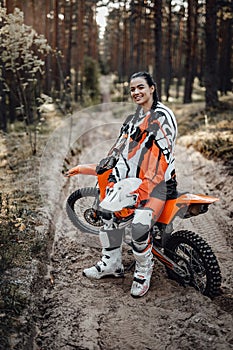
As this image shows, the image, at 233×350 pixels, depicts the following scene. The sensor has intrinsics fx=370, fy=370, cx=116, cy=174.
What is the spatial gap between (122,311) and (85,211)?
74.1 inches

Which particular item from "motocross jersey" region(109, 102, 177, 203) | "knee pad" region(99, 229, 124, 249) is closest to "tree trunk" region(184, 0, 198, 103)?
"motocross jersey" region(109, 102, 177, 203)

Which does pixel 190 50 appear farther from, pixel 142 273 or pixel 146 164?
pixel 142 273

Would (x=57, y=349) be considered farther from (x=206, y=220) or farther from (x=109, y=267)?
(x=206, y=220)

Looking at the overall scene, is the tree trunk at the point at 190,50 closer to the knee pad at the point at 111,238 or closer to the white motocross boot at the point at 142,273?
the knee pad at the point at 111,238

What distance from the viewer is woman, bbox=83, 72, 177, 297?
12.6ft

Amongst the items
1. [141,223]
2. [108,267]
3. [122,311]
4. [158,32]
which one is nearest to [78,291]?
[108,267]

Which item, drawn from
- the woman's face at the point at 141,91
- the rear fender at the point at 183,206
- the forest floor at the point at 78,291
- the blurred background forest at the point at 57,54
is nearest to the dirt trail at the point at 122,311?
the forest floor at the point at 78,291

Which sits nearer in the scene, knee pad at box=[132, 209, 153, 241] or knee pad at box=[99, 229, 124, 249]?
knee pad at box=[132, 209, 153, 241]

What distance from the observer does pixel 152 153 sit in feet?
12.6

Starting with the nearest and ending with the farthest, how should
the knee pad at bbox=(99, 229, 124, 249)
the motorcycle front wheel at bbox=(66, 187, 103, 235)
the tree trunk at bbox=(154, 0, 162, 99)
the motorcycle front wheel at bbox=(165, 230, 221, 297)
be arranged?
1. the motorcycle front wheel at bbox=(165, 230, 221, 297)
2. the knee pad at bbox=(99, 229, 124, 249)
3. the motorcycle front wheel at bbox=(66, 187, 103, 235)
4. the tree trunk at bbox=(154, 0, 162, 99)

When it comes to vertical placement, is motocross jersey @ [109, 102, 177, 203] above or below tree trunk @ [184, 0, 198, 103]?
below

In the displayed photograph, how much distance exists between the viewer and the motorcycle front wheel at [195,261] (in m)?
3.66

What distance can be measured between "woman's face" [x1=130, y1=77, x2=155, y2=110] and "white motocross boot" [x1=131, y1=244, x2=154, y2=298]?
1.54 meters

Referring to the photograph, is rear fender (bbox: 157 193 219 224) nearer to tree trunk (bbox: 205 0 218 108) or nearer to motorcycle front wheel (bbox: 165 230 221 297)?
motorcycle front wheel (bbox: 165 230 221 297)
